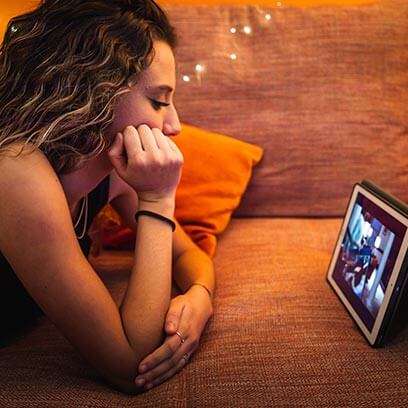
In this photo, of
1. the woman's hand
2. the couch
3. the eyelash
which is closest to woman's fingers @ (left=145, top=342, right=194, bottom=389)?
the woman's hand

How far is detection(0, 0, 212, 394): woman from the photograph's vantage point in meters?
0.72

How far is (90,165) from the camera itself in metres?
0.90

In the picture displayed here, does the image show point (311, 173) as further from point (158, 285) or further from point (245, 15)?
point (158, 285)

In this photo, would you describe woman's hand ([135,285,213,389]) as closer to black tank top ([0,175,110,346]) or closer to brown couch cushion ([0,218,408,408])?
brown couch cushion ([0,218,408,408])

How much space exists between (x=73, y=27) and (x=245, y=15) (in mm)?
723

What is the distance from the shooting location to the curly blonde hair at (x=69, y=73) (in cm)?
80

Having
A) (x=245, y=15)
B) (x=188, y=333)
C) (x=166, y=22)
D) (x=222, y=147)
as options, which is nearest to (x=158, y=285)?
(x=188, y=333)

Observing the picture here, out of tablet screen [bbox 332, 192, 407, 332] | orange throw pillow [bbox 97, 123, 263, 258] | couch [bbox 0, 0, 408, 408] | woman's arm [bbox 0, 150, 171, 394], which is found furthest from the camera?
couch [bbox 0, 0, 408, 408]

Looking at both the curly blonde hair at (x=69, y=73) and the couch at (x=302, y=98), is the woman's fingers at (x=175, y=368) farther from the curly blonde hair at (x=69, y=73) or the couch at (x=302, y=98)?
the couch at (x=302, y=98)

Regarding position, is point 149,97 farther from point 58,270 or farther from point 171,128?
point 58,270

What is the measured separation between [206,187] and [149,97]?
48 cm

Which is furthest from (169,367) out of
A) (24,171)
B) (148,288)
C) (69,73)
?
(69,73)

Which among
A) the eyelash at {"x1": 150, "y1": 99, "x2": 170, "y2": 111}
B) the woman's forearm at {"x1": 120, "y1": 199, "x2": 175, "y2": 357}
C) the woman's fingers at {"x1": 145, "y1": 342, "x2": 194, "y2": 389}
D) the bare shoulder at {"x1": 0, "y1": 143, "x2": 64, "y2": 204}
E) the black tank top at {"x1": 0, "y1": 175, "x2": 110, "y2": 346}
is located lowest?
the black tank top at {"x1": 0, "y1": 175, "x2": 110, "y2": 346}

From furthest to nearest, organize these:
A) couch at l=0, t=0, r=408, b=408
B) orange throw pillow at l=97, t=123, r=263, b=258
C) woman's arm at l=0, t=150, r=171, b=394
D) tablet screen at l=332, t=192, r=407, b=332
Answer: couch at l=0, t=0, r=408, b=408, orange throw pillow at l=97, t=123, r=263, b=258, tablet screen at l=332, t=192, r=407, b=332, woman's arm at l=0, t=150, r=171, b=394
